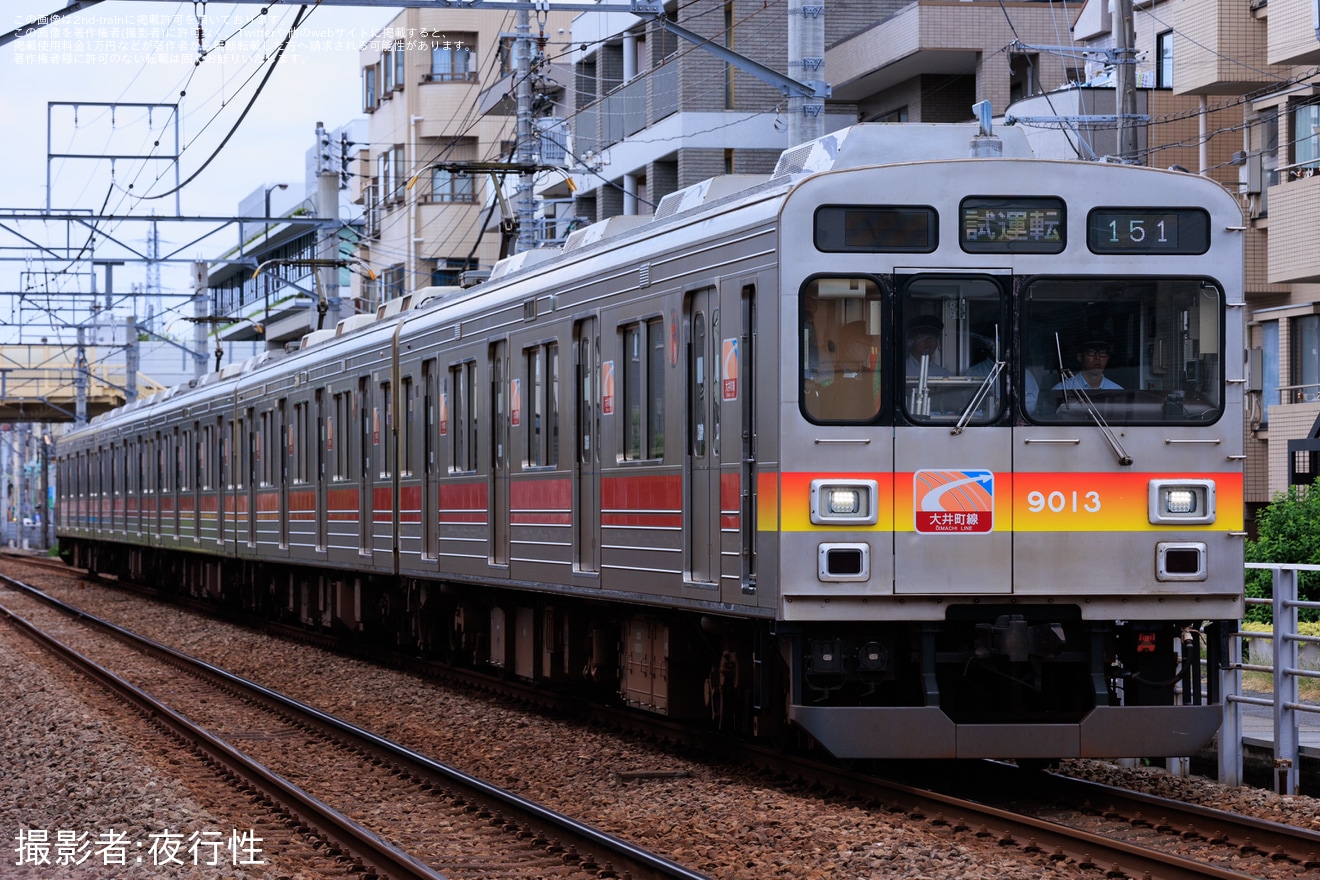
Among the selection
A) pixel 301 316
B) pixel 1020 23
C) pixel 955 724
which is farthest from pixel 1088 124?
pixel 301 316

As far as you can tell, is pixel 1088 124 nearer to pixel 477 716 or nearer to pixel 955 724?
pixel 477 716

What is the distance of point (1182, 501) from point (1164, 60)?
20957mm

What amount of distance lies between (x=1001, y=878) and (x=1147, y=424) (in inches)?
108

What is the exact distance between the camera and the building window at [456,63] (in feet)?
170

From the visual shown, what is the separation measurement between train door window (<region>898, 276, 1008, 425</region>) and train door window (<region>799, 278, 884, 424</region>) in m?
0.14

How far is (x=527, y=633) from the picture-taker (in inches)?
582

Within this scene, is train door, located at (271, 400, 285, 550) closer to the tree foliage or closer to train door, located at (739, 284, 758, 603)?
the tree foliage

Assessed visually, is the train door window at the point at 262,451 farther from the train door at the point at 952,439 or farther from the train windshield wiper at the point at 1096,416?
the train windshield wiper at the point at 1096,416

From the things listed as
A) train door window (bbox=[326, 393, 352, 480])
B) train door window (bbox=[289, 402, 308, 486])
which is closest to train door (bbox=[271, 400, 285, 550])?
train door window (bbox=[289, 402, 308, 486])

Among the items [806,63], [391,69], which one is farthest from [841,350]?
[391,69]

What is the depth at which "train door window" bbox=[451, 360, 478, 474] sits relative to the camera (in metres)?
15.3

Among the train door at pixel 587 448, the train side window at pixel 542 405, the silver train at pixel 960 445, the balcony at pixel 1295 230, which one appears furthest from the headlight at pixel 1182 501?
the balcony at pixel 1295 230

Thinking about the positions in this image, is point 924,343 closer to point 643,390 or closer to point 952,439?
point 952,439

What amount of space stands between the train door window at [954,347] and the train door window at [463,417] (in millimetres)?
6364
